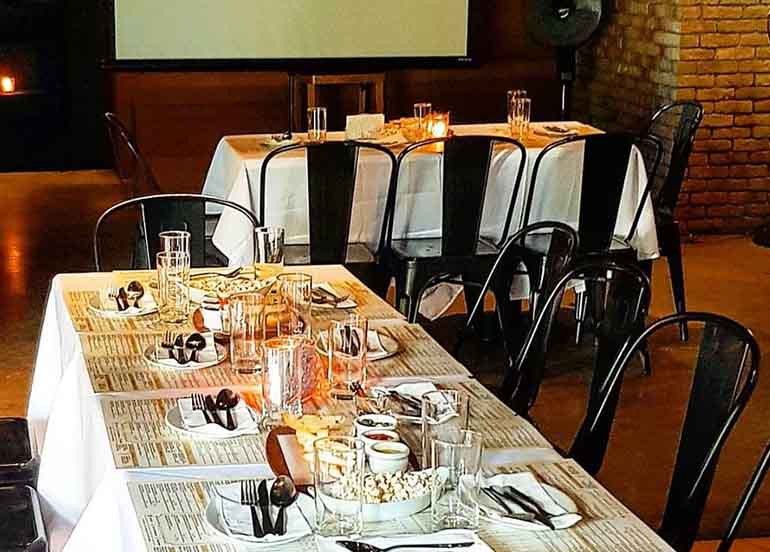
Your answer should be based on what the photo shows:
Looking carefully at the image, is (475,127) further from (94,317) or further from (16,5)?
(16,5)

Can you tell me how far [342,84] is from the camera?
8.29 m

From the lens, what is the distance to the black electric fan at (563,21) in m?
7.72

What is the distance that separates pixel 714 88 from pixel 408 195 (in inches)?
111

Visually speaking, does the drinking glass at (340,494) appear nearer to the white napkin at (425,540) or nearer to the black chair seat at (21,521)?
the white napkin at (425,540)

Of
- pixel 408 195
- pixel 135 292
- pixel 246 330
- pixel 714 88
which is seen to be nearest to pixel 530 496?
pixel 246 330

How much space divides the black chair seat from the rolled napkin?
2838mm

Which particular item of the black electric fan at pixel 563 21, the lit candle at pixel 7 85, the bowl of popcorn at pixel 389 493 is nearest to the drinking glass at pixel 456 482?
the bowl of popcorn at pixel 389 493

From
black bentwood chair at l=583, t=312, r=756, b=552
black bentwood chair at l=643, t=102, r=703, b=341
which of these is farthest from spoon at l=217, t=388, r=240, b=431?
black bentwood chair at l=643, t=102, r=703, b=341

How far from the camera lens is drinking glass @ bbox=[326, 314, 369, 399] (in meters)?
2.56

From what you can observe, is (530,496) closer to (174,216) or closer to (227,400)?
(227,400)

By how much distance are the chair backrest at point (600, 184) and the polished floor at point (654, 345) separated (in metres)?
0.54

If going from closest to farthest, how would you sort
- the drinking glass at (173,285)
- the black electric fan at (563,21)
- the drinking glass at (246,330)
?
the drinking glass at (246,330) < the drinking glass at (173,285) < the black electric fan at (563,21)

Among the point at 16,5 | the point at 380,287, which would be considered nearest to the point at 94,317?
the point at 380,287

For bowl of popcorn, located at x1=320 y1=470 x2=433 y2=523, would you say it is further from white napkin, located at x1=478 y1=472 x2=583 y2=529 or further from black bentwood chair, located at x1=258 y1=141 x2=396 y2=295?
black bentwood chair, located at x1=258 y1=141 x2=396 y2=295
